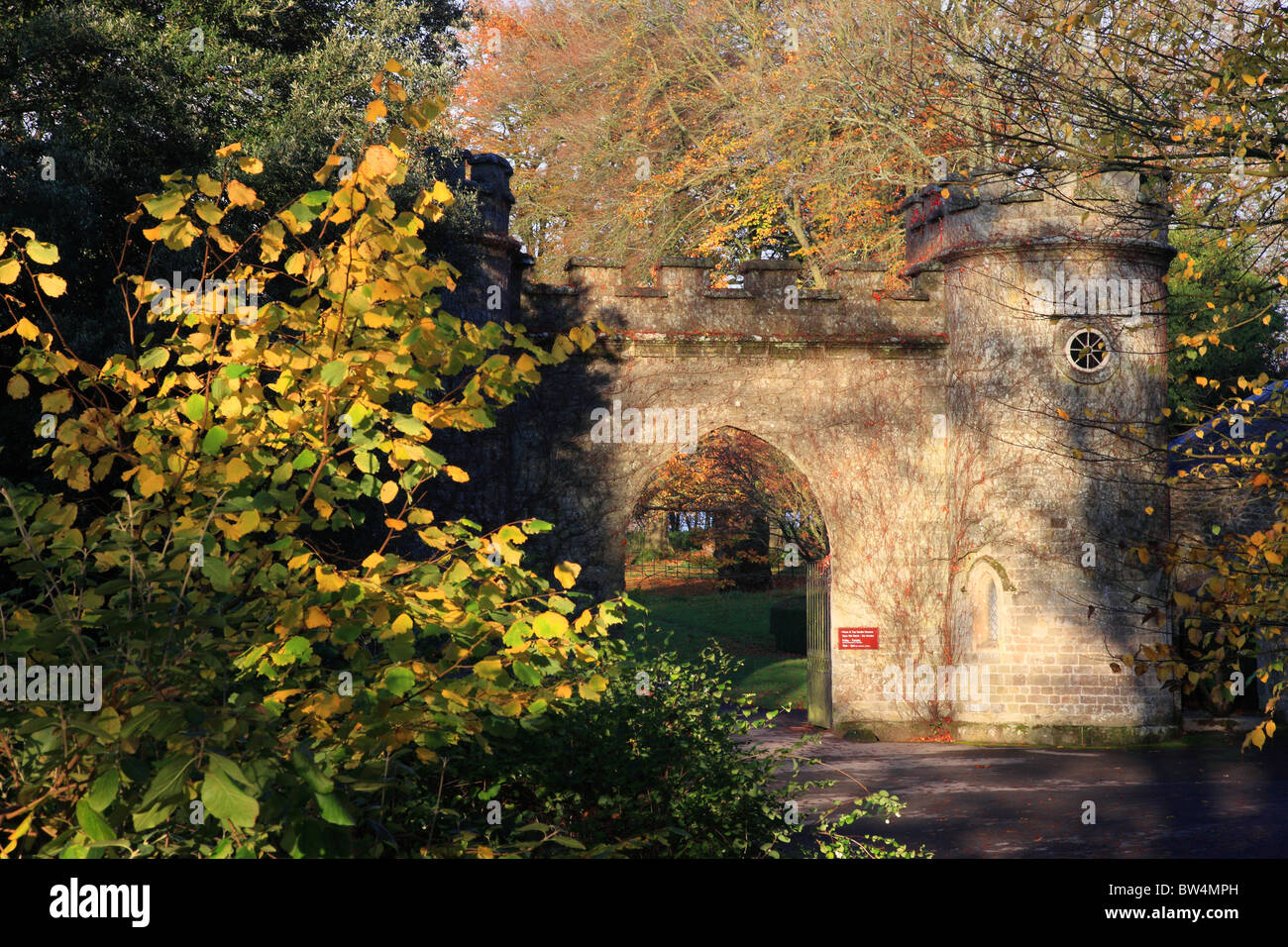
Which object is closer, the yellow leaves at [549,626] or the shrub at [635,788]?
the yellow leaves at [549,626]

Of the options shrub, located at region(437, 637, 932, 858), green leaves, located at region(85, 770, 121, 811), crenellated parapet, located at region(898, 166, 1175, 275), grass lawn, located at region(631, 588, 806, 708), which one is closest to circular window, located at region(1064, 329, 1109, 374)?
crenellated parapet, located at region(898, 166, 1175, 275)

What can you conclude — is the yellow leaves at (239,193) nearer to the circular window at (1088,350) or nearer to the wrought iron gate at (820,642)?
the wrought iron gate at (820,642)

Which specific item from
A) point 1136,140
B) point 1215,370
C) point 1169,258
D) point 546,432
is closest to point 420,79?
point 546,432

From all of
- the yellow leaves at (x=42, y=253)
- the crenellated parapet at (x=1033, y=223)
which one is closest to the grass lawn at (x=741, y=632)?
the crenellated parapet at (x=1033, y=223)

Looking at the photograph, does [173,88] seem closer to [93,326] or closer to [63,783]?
[93,326]

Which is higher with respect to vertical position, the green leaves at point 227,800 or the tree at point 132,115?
the tree at point 132,115

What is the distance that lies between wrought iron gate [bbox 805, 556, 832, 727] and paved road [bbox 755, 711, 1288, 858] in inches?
21.0

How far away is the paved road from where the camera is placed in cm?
862

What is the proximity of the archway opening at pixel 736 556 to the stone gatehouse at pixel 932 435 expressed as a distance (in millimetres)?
1223

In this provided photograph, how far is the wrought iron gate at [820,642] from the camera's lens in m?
15.0

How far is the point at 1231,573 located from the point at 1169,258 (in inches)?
384

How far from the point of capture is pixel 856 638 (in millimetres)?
14750

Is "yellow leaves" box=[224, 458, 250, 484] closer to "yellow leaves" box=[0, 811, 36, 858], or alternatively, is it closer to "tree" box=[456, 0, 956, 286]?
"yellow leaves" box=[0, 811, 36, 858]

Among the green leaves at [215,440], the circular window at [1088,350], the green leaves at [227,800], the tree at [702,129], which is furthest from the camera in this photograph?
the tree at [702,129]
